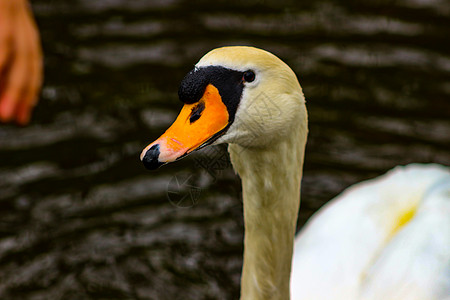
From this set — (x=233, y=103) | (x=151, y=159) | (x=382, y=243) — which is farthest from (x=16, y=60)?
(x=382, y=243)

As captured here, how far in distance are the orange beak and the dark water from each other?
0.57 metres

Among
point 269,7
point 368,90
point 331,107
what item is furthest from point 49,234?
point 269,7

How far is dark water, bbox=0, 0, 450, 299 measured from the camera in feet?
13.9

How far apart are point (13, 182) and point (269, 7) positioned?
10.7ft

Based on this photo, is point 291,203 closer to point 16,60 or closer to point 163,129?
point 16,60

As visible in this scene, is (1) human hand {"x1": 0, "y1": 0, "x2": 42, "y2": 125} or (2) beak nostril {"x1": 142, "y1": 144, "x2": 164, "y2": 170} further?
(1) human hand {"x1": 0, "y1": 0, "x2": 42, "y2": 125}

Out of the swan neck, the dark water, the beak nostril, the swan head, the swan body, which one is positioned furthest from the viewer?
the dark water

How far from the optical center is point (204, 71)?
220 centimetres

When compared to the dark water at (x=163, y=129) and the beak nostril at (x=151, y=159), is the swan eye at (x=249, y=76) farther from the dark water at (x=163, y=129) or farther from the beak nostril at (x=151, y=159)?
the dark water at (x=163, y=129)

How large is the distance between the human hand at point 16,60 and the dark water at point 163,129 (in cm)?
80

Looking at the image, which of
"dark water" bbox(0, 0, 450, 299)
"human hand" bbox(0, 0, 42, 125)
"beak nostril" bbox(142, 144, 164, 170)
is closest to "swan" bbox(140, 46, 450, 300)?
"beak nostril" bbox(142, 144, 164, 170)

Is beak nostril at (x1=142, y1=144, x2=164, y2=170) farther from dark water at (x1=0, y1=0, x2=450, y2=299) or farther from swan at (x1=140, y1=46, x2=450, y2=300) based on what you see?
dark water at (x1=0, y1=0, x2=450, y2=299)

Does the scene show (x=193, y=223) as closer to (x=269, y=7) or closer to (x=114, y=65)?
(x=114, y=65)

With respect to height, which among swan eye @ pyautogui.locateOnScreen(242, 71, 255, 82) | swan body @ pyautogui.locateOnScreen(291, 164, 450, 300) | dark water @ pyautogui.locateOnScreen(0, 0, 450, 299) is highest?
swan eye @ pyautogui.locateOnScreen(242, 71, 255, 82)
